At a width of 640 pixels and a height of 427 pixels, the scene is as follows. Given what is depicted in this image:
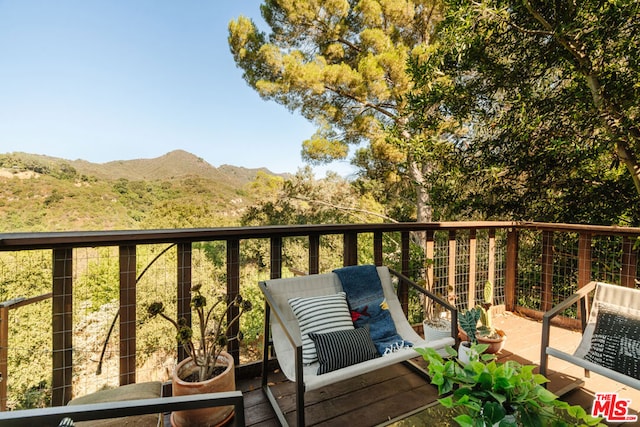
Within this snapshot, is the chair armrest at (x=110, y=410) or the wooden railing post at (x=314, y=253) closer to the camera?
the chair armrest at (x=110, y=410)

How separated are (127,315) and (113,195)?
531 inches

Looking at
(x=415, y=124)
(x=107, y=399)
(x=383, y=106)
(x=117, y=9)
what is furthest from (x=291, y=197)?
(x=117, y=9)

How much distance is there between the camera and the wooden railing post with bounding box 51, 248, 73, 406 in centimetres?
169

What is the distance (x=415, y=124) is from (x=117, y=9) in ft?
51.8

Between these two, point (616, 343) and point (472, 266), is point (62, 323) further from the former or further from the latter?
point (472, 266)

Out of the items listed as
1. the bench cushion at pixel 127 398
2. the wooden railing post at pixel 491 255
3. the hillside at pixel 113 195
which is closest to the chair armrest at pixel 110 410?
the bench cushion at pixel 127 398

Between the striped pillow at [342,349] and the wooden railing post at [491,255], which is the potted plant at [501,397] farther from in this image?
the wooden railing post at [491,255]

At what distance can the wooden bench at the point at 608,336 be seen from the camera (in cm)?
168

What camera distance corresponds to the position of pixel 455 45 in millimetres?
3590

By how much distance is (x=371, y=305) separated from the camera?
7.18 ft

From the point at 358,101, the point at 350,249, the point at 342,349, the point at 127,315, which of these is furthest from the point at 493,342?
the point at 358,101

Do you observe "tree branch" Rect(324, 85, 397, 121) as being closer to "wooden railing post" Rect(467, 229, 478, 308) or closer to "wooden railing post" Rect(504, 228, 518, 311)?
"wooden railing post" Rect(504, 228, 518, 311)

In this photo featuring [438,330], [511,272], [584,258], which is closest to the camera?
[438,330]

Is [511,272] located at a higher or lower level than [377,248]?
lower
